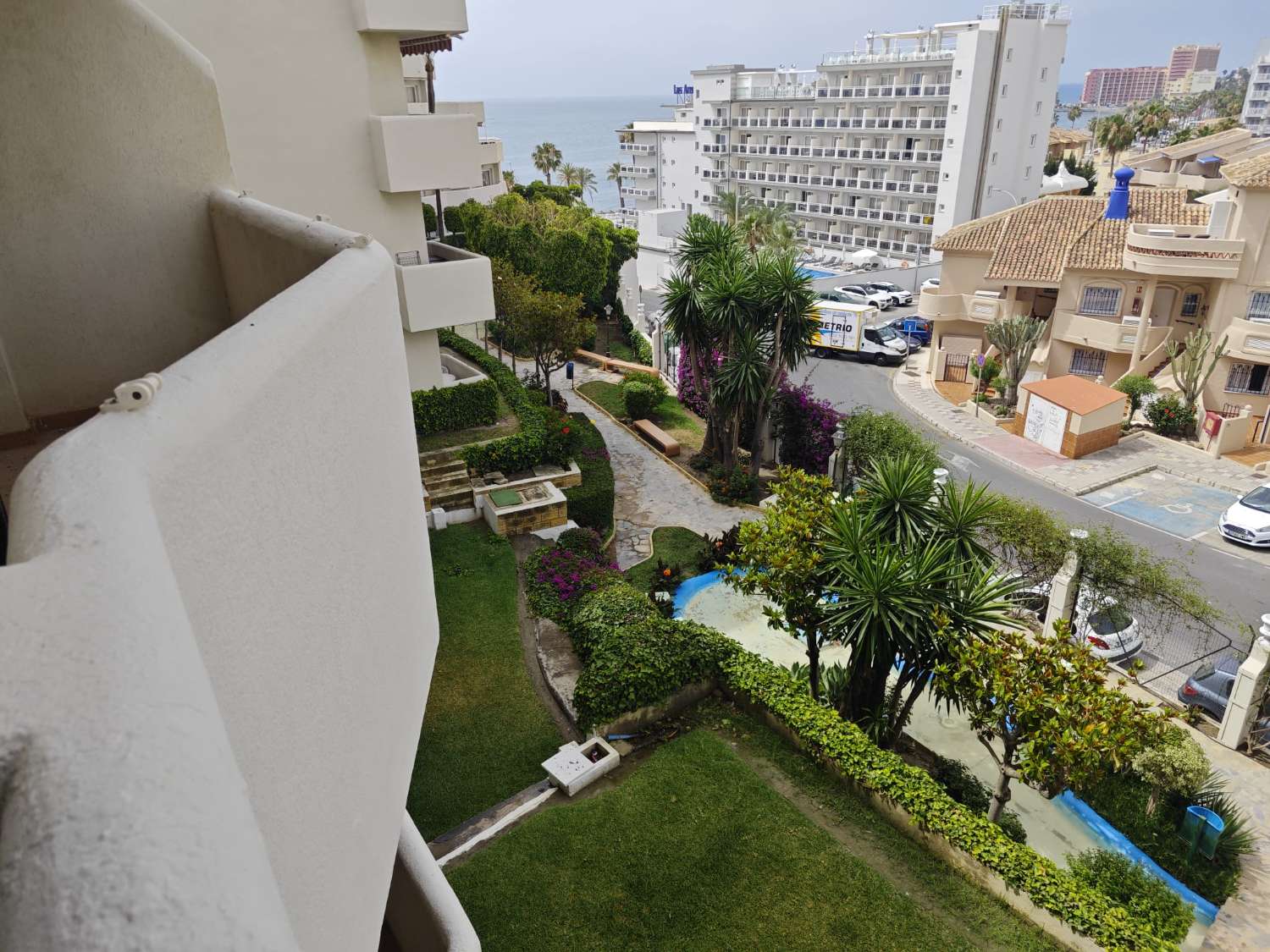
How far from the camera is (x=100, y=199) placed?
21.2ft

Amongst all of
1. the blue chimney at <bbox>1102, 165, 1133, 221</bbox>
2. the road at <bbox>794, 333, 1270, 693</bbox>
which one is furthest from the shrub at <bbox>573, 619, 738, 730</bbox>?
the blue chimney at <bbox>1102, 165, 1133, 221</bbox>

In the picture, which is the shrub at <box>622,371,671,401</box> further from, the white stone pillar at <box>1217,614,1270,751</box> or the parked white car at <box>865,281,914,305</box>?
the parked white car at <box>865,281,914,305</box>

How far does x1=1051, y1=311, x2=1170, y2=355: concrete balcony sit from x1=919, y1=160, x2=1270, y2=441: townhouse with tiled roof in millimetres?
50

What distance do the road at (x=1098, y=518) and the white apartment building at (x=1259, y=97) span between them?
150m

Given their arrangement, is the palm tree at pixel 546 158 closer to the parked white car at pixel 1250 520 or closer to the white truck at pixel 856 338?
the white truck at pixel 856 338

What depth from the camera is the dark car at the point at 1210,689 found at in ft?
57.1

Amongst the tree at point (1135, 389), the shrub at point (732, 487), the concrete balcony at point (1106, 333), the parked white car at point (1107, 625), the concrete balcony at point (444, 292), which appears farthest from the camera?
the concrete balcony at point (1106, 333)

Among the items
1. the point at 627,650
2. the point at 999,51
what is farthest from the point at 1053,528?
the point at 999,51

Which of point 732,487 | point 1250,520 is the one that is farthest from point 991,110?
point 732,487

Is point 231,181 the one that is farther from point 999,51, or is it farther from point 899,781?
point 999,51

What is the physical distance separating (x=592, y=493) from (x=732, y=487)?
6.05 meters

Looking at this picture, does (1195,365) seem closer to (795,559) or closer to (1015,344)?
(1015,344)

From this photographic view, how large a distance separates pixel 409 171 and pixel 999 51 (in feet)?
191

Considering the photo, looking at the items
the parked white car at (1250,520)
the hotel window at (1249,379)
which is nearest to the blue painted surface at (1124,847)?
the parked white car at (1250,520)
